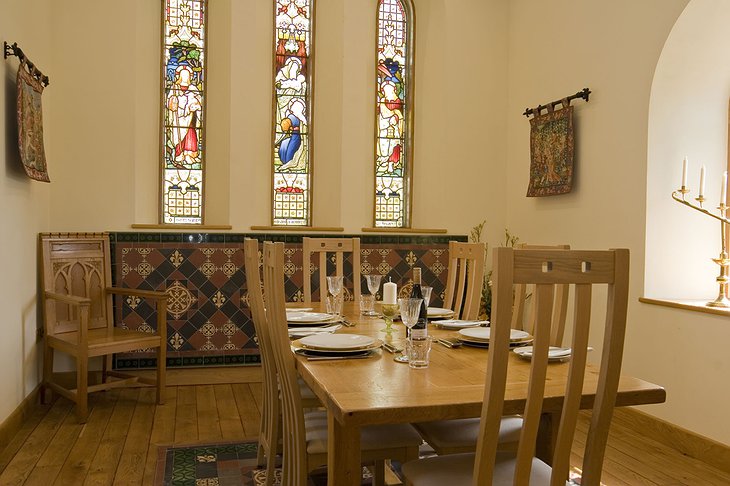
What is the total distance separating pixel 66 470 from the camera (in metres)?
2.74

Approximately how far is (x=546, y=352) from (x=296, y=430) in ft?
2.97

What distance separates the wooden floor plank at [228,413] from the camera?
10.8 feet

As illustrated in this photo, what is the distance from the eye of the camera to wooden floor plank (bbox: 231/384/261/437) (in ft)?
11.0

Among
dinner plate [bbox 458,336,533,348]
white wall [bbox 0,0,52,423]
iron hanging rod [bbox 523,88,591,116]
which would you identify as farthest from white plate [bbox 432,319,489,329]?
white wall [bbox 0,0,52,423]

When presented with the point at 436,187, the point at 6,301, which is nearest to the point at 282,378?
the point at 6,301

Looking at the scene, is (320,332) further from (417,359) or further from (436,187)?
(436,187)

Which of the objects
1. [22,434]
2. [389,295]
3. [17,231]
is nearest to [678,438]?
[389,295]

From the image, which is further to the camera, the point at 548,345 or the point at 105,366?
the point at 105,366

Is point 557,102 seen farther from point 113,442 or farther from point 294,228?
point 113,442

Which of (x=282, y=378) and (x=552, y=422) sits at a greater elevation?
(x=282, y=378)

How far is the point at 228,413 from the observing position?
3643 millimetres

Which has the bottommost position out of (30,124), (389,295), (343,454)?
(343,454)

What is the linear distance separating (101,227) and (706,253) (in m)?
3.85

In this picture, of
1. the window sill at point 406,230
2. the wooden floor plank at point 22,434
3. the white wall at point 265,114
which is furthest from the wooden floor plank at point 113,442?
the window sill at point 406,230
